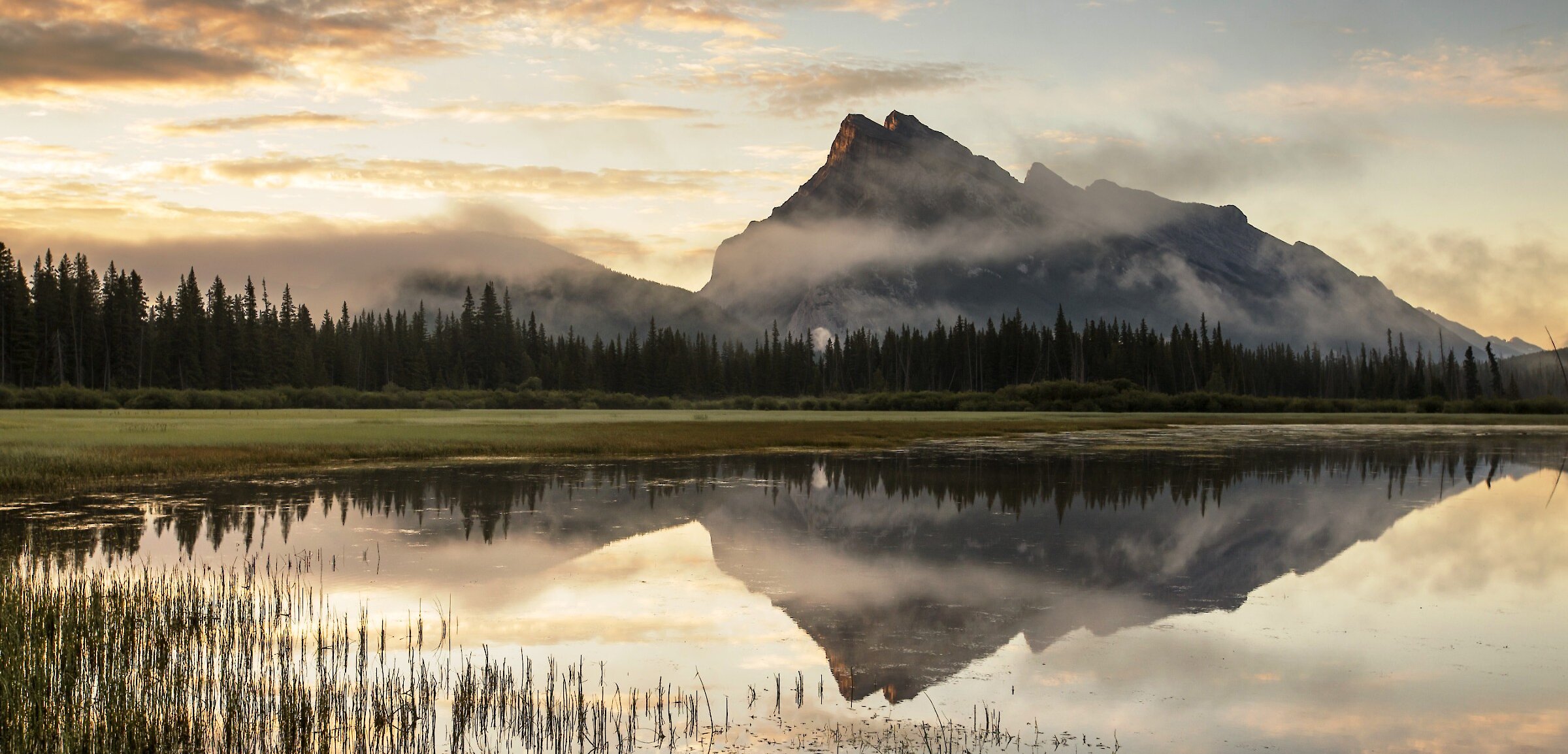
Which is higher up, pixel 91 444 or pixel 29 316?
pixel 29 316

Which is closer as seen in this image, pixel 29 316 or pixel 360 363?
pixel 29 316

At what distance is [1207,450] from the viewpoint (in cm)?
5378

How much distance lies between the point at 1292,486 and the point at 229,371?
5564 inches

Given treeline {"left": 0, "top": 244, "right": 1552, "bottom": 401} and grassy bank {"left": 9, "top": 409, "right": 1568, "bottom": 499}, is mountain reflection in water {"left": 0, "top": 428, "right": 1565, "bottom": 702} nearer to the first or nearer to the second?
grassy bank {"left": 9, "top": 409, "right": 1568, "bottom": 499}

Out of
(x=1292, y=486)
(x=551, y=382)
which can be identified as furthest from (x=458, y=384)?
(x=1292, y=486)

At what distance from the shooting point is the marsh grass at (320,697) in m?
Result: 9.85

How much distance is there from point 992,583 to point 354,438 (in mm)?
43321

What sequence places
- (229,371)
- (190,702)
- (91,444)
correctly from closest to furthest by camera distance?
(190,702)
(91,444)
(229,371)

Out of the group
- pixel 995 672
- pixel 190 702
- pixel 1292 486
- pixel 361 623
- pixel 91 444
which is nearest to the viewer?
pixel 190 702

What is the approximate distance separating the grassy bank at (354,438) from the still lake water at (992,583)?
4800 millimetres

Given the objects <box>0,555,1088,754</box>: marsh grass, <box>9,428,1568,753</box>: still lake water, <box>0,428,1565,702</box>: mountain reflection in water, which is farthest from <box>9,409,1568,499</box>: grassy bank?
<box>0,555,1088,754</box>: marsh grass

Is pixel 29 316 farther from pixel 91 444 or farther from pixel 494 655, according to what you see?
pixel 494 655

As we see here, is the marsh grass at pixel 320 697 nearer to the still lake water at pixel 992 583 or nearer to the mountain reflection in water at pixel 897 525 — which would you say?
the still lake water at pixel 992 583

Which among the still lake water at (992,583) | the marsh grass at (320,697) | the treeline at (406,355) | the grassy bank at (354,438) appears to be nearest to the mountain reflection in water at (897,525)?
the still lake water at (992,583)
